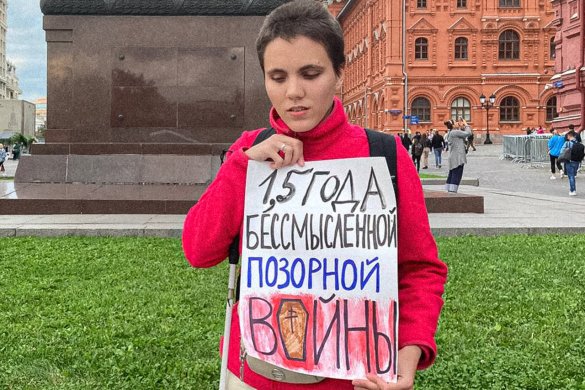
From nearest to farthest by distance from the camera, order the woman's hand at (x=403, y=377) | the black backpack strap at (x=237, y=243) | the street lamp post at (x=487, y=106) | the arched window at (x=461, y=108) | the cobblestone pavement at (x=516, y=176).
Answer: the woman's hand at (x=403, y=377) < the black backpack strap at (x=237, y=243) < the cobblestone pavement at (x=516, y=176) < the street lamp post at (x=487, y=106) < the arched window at (x=461, y=108)

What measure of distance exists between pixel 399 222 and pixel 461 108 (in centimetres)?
5647

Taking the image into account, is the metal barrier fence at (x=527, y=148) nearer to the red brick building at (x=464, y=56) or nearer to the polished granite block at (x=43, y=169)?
the red brick building at (x=464, y=56)

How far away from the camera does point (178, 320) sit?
4605 mm

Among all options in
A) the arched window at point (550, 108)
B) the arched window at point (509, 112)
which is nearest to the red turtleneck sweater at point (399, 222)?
the arched window at point (509, 112)

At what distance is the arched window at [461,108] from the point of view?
5584 cm

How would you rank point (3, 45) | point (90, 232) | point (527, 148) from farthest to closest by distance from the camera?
point (3, 45)
point (527, 148)
point (90, 232)

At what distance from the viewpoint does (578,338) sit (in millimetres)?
4176

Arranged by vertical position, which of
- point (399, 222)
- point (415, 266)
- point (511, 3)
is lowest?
point (415, 266)

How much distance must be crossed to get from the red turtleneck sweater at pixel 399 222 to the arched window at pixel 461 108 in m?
56.0

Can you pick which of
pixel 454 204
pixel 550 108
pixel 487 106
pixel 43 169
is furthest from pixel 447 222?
pixel 550 108

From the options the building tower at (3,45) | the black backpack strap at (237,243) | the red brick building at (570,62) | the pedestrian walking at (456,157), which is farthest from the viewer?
the building tower at (3,45)

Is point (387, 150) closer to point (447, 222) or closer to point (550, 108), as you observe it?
point (447, 222)

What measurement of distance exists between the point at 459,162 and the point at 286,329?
12.8m

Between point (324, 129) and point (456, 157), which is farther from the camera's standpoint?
point (456, 157)
